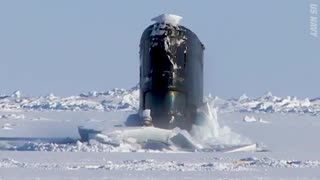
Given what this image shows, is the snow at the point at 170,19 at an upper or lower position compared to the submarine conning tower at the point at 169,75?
upper

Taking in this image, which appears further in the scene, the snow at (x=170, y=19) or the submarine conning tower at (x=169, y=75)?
the snow at (x=170, y=19)

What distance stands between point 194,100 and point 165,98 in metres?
1.69

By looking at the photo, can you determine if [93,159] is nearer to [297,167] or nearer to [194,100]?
[297,167]

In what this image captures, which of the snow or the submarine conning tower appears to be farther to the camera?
the snow

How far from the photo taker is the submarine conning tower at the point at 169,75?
35.3 m

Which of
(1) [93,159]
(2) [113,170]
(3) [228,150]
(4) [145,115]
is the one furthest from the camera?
(4) [145,115]

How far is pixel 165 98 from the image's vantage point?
3544 cm

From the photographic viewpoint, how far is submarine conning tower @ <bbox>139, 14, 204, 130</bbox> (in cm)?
3534

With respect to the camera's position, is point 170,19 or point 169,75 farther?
point 170,19

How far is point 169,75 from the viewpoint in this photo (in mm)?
35531

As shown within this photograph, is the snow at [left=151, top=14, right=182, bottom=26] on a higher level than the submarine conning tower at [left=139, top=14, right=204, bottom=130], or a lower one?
higher

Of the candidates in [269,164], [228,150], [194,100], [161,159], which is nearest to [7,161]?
[161,159]

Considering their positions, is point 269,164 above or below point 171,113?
below

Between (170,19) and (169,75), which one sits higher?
(170,19)
